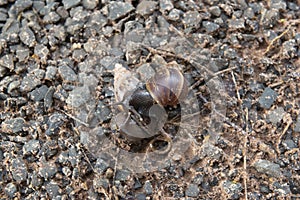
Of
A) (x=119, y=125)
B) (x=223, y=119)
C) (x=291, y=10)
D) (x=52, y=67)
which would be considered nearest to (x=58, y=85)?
(x=52, y=67)

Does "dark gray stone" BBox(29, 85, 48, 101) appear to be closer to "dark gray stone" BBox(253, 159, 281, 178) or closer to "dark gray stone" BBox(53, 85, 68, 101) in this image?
"dark gray stone" BBox(53, 85, 68, 101)

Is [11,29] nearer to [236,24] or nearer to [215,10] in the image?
[215,10]

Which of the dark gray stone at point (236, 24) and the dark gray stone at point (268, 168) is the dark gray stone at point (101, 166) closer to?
the dark gray stone at point (268, 168)

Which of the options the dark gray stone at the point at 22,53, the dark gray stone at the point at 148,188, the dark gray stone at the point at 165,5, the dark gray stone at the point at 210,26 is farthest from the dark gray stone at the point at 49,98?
the dark gray stone at the point at 210,26

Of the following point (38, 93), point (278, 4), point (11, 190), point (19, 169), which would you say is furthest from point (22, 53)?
point (278, 4)

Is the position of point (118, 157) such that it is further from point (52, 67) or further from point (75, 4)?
point (75, 4)

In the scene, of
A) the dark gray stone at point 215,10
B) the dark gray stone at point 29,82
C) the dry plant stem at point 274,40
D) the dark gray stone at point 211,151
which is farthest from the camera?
the dark gray stone at point 215,10
